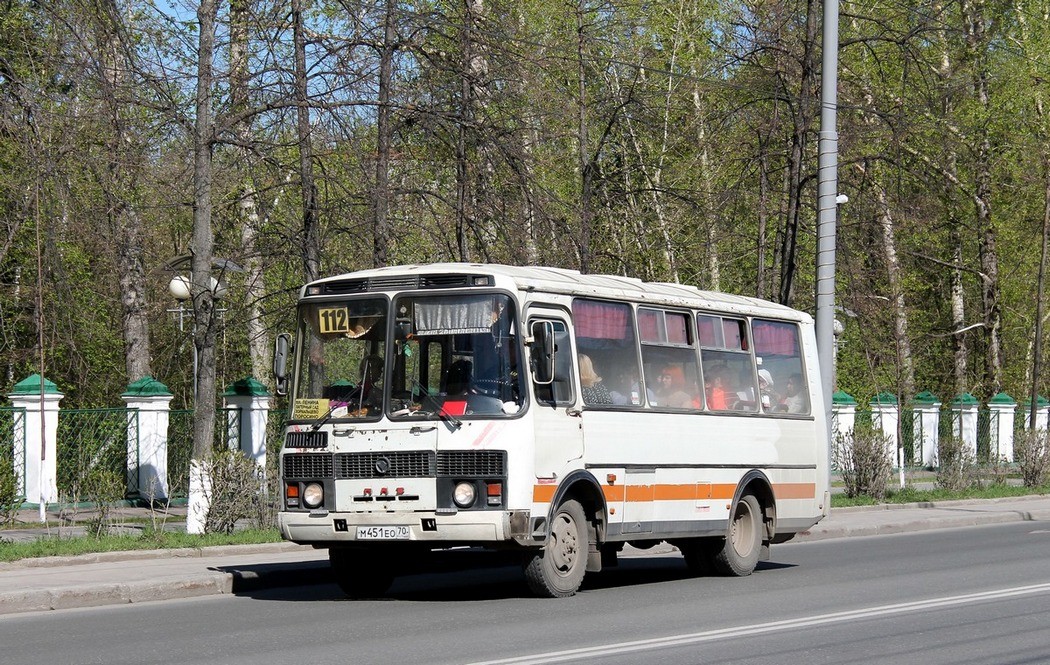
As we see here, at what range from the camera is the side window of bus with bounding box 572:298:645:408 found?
14.1m

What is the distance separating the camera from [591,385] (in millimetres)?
14141

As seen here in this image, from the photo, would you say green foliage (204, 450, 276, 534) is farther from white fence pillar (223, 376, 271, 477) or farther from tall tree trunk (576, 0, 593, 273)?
tall tree trunk (576, 0, 593, 273)

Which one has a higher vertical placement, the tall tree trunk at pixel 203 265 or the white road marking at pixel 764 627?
the tall tree trunk at pixel 203 265

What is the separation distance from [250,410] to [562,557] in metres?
11.3

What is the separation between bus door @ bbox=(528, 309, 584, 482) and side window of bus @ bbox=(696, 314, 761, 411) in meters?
2.59

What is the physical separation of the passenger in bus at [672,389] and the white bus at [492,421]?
2cm

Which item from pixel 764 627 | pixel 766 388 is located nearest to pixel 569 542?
pixel 764 627

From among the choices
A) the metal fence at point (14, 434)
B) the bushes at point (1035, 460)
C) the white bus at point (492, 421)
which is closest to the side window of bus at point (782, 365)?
the white bus at point (492, 421)

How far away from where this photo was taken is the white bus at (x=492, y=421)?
12.9 m

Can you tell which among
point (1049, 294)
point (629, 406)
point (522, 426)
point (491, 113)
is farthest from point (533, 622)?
point (1049, 294)

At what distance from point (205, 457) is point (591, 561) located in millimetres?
6085

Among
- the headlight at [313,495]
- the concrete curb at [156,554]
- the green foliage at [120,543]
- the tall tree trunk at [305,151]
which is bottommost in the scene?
the concrete curb at [156,554]

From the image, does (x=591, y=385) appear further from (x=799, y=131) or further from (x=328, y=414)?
(x=799, y=131)

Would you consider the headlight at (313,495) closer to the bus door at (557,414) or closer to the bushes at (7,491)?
the bus door at (557,414)
